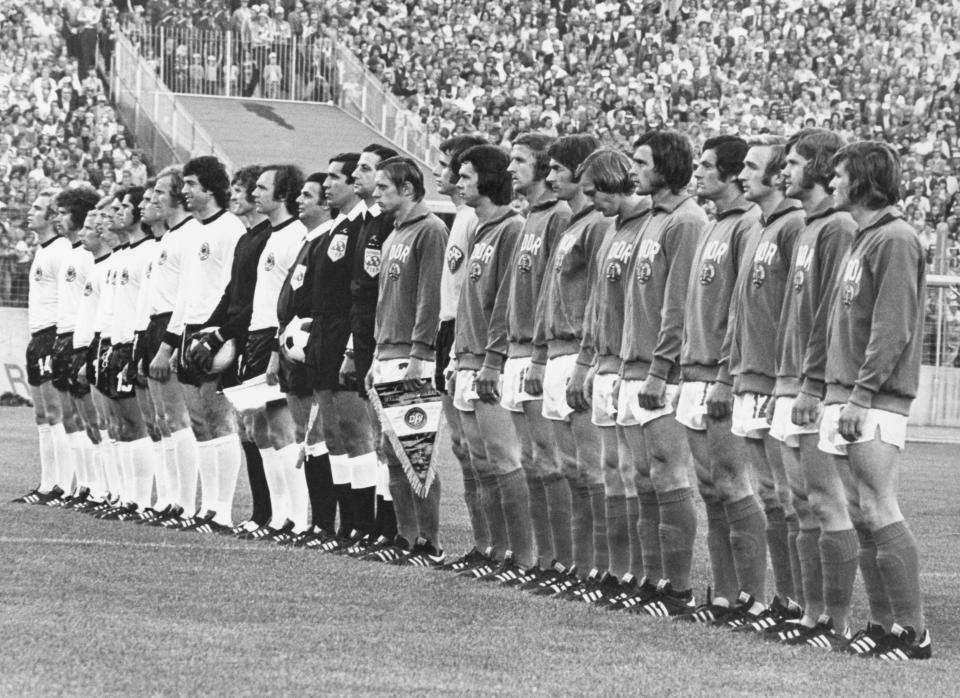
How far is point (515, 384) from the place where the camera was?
10461 mm

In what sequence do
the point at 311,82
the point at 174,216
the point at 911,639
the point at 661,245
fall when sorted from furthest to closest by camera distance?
the point at 311,82 → the point at 174,216 → the point at 661,245 → the point at 911,639

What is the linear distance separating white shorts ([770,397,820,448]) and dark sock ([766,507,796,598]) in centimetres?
51

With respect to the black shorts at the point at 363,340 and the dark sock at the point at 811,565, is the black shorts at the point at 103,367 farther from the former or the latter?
the dark sock at the point at 811,565

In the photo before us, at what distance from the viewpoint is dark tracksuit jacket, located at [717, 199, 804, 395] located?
8594 mm

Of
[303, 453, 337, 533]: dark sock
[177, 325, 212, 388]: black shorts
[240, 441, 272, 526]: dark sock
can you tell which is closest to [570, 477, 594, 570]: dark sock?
[303, 453, 337, 533]: dark sock

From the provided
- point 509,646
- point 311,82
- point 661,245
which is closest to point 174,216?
point 661,245

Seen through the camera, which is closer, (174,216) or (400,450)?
(400,450)

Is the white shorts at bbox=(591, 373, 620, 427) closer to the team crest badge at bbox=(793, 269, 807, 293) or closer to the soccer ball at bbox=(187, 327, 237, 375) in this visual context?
the team crest badge at bbox=(793, 269, 807, 293)

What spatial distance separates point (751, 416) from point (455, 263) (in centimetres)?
294

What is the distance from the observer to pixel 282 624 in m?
8.63

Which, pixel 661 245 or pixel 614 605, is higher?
pixel 661 245

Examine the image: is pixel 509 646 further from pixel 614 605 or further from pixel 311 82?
pixel 311 82

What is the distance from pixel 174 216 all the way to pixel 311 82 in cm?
2364

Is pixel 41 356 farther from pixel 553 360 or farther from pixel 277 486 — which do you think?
pixel 553 360
